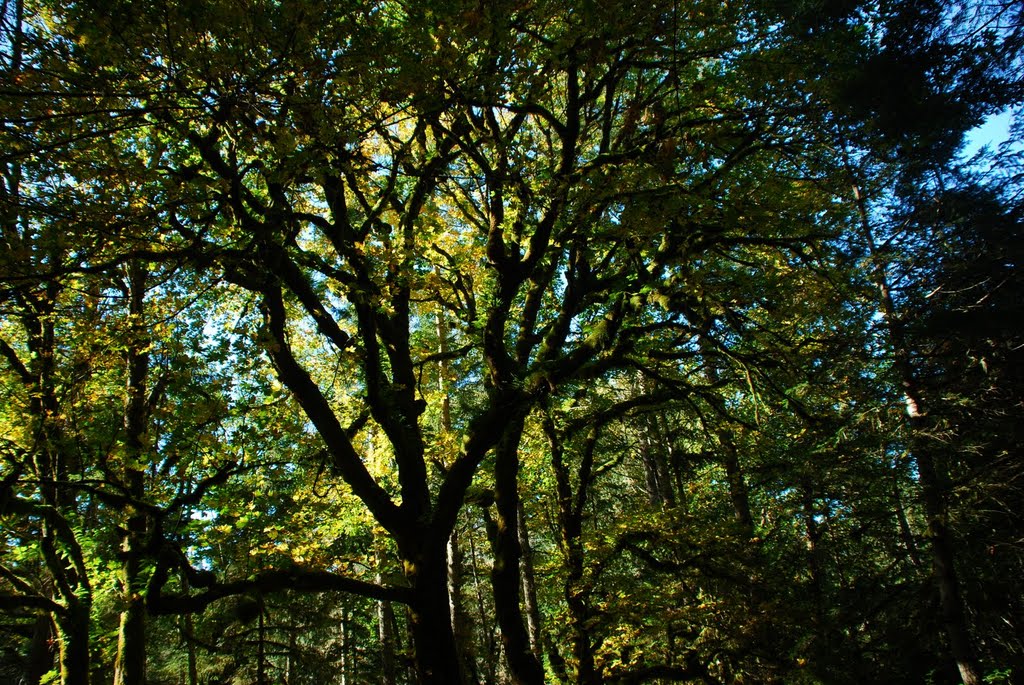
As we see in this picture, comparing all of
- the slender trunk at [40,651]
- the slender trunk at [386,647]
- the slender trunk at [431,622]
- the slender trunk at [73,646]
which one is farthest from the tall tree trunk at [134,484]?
the slender trunk at [386,647]

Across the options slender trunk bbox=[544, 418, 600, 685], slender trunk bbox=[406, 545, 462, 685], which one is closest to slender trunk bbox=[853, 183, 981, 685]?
slender trunk bbox=[544, 418, 600, 685]

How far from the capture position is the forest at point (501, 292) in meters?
4.26

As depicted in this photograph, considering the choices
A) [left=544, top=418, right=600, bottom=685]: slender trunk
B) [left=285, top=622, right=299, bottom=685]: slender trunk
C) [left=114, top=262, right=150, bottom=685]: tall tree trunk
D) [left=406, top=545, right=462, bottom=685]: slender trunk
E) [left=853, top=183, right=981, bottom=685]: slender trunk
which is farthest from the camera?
[left=853, top=183, right=981, bottom=685]: slender trunk

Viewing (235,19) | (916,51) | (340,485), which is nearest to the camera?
(235,19)

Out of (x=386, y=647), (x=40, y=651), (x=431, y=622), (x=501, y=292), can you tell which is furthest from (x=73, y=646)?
(x=386, y=647)

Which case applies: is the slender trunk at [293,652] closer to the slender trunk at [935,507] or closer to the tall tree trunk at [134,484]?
the tall tree trunk at [134,484]

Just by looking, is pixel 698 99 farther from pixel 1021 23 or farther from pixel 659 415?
pixel 659 415

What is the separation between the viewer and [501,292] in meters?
6.52

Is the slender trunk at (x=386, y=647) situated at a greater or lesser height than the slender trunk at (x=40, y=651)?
lesser

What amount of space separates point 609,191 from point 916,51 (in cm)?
264

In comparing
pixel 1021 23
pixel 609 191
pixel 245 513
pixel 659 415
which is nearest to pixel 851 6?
pixel 1021 23

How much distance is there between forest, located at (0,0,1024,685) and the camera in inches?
168

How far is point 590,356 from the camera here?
6.24 meters

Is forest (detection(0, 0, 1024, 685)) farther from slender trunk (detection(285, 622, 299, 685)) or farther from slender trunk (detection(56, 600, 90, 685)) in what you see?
slender trunk (detection(285, 622, 299, 685))
